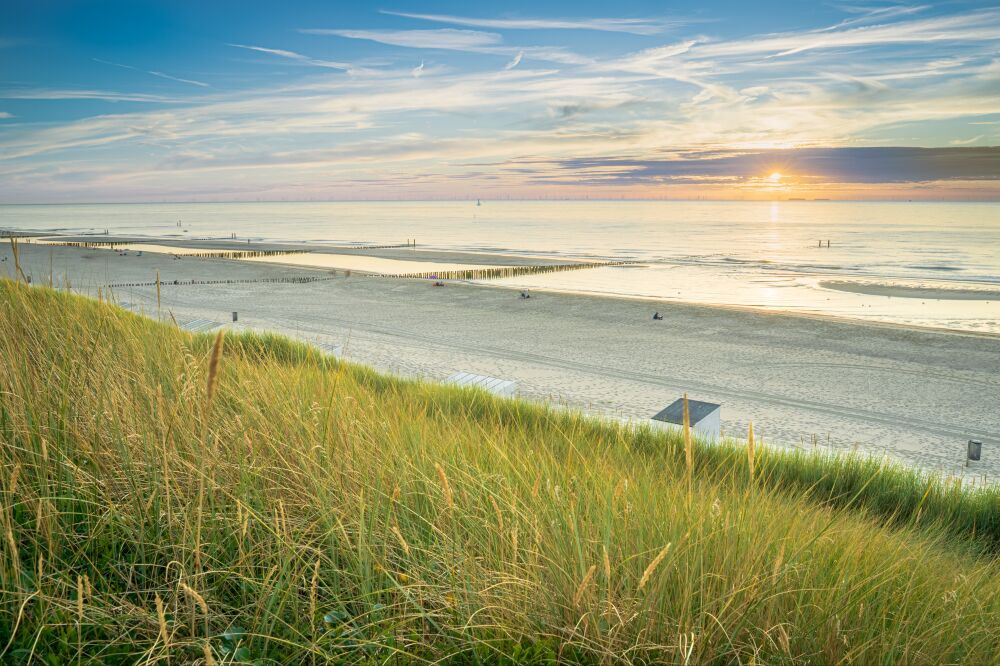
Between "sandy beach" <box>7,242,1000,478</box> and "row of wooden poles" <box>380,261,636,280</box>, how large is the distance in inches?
269

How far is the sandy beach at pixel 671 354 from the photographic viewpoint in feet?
34.3

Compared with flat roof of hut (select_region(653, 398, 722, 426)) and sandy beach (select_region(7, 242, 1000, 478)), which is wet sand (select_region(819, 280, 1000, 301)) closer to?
sandy beach (select_region(7, 242, 1000, 478))

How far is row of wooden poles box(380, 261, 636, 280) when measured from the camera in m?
33.6

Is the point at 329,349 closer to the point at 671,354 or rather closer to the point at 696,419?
the point at 696,419

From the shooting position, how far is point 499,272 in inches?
1406

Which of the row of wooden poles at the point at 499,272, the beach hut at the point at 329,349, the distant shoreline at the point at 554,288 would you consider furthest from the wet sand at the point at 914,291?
the beach hut at the point at 329,349

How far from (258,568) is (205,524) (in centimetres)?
31

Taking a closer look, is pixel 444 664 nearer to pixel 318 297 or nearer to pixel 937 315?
pixel 318 297

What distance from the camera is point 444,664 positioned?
89.1 inches

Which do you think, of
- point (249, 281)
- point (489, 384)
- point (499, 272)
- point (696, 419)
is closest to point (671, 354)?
point (489, 384)

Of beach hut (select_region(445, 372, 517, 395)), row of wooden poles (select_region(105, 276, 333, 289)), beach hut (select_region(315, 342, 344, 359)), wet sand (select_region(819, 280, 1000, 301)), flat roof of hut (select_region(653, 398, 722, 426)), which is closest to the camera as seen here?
flat roof of hut (select_region(653, 398, 722, 426))

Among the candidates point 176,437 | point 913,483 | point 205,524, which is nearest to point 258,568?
point 205,524

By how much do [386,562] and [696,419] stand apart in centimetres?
520

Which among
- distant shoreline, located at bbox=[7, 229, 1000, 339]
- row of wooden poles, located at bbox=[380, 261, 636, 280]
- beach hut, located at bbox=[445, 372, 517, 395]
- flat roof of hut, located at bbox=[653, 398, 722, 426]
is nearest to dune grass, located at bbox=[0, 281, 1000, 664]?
flat roof of hut, located at bbox=[653, 398, 722, 426]
